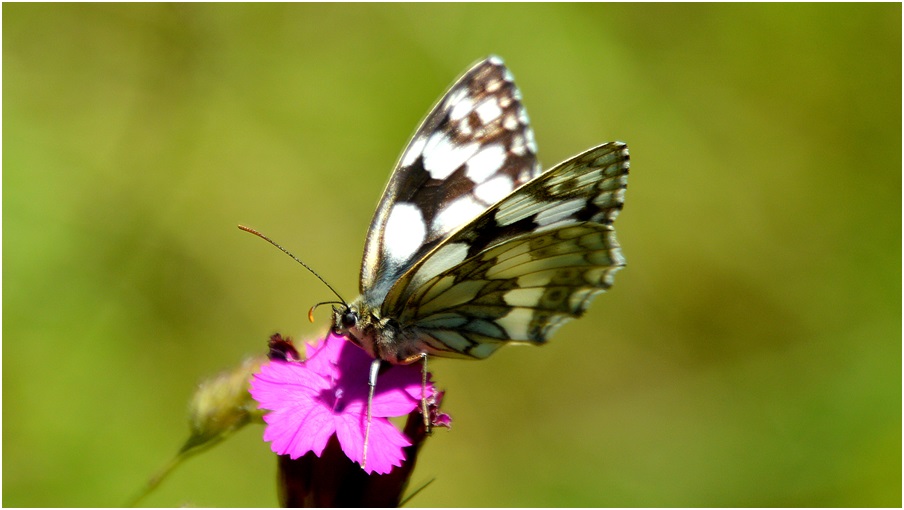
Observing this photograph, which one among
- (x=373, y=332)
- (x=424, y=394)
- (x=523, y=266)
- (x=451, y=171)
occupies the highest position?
(x=451, y=171)

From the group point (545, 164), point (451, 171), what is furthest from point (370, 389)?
point (545, 164)

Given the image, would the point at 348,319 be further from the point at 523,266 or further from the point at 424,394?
the point at 523,266

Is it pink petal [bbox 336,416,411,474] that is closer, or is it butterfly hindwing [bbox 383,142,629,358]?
pink petal [bbox 336,416,411,474]

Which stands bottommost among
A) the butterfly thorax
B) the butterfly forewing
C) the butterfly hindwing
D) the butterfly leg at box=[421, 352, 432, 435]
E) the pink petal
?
the pink petal

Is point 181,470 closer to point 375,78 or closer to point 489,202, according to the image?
point 489,202

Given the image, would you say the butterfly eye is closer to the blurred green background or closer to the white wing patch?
the white wing patch

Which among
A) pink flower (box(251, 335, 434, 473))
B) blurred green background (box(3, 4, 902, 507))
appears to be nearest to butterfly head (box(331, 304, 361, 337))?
pink flower (box(251, 335, 434, 473))

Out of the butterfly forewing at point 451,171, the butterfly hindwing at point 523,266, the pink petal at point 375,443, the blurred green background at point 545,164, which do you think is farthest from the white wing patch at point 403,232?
the blurred green background at point 545,164
